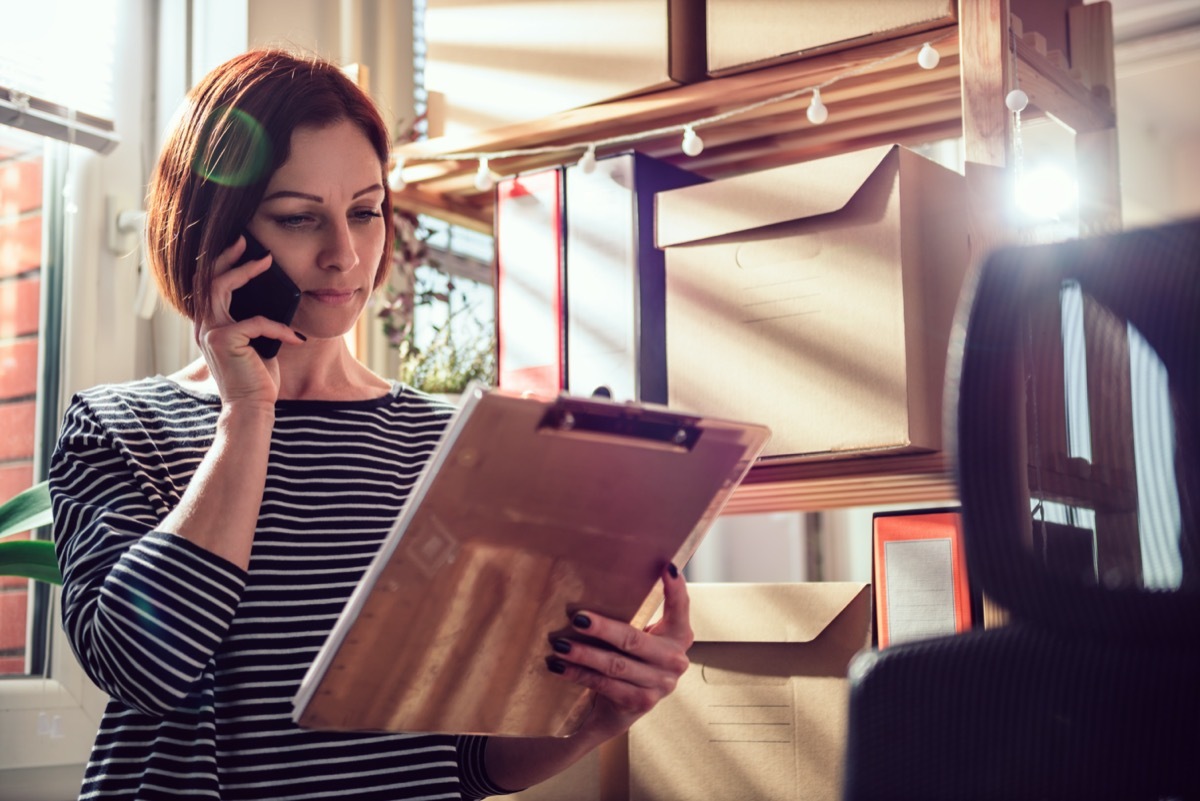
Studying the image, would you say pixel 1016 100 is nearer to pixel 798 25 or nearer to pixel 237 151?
pixel 798 25

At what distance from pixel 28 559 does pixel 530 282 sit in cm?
63

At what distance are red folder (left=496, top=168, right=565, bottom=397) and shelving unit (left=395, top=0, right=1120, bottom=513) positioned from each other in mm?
71

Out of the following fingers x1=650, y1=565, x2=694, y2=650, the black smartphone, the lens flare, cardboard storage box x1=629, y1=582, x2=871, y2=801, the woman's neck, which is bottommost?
cardboard storage box x1=629, y1=582, x2=871, y2=801

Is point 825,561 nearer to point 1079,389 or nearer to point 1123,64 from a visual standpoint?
point 1123,64

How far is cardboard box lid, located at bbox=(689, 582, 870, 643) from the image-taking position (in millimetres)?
1244

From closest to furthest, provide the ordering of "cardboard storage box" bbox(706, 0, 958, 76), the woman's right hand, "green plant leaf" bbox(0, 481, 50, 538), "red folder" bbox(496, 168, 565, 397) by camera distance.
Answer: the woman's right hand, "cardboard storage box" bbox(706, 0, 958, 76), "green plant leaf" bbox(0, 481, 50, 538), "red folder" bbox(496, 168, 565, 397)

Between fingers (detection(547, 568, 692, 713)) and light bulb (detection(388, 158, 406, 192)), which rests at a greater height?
light bulb (detection(388, 158, 406, 192))

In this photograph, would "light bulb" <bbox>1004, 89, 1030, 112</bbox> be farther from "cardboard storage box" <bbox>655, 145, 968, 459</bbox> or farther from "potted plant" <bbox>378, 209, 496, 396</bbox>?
"potted plant" <bbox>378, 209, 496, 396</bbox>

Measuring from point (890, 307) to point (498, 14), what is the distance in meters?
0.68

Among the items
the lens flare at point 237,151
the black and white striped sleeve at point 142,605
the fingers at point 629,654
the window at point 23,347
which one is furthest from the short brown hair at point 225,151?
the window at point 23,347

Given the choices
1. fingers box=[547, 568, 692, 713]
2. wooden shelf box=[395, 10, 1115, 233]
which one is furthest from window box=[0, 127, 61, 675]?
fingers box=[547, 568, 692, 713]

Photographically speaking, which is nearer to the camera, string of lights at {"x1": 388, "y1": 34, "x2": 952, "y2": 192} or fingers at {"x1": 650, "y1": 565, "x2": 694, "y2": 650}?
fingers at {"x1": 650, "y1": 565, "x2": 694, "y2": 650}

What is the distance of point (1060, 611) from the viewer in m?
0.42

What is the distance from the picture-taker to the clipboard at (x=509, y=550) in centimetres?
71
